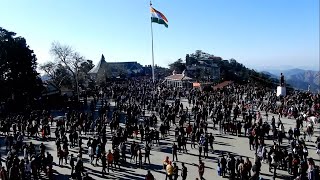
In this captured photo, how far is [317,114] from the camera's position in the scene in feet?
124

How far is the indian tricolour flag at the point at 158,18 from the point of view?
49.2 meters

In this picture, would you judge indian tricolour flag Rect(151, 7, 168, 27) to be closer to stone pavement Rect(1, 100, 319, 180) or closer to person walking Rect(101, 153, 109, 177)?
stone pavement Rect(1, 100, 319, 180)

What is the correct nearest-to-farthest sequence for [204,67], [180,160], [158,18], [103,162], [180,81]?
[103,162]
[180,160]
[158,18]
[180,81]
[204,67]

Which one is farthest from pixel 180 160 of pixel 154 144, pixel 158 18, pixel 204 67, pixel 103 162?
pixel 204 67

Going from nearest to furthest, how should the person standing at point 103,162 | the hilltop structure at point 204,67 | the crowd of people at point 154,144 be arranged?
the crowd of people at point 154,144 → the person standing at point 103,162 → the hilltop structure at point 204,67

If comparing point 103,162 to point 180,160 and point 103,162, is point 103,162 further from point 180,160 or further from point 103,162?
point 180,160

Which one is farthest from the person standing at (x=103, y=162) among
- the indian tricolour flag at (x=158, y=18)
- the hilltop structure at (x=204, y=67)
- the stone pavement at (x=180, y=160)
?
the hilltop structure at (x=204, y=67)

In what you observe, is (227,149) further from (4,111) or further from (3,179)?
(4,111)

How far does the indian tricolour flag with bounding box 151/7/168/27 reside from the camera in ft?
161

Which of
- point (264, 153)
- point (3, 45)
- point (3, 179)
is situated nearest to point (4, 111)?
point (3, 45)

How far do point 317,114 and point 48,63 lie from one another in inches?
1863

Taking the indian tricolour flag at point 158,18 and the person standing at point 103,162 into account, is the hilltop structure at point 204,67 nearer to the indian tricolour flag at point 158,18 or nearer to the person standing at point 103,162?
the indian tricolour flag at point 158,18

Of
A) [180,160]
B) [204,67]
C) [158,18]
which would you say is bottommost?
[180,160]

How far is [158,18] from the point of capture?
162 feet
